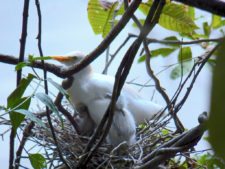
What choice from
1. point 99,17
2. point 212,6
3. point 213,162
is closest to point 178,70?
point 99,17

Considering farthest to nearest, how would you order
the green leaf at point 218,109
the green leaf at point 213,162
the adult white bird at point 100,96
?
the adult white bird at point 100,96
the green leaf at point 213,162
the green leaf at point 218,109

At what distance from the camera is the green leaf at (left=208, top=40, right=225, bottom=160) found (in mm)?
64

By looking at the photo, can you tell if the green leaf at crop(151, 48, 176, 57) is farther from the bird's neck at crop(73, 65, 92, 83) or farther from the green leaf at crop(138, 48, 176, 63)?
the bird's neck at crop(73, 65, 92, 83)

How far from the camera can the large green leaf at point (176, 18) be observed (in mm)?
753

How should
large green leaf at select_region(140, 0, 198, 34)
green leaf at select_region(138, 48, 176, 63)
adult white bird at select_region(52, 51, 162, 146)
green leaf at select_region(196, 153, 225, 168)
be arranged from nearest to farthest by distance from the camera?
1. green leaf at select_region(196, 153, 225, 168)
2. large green leaf at select_region(140, 0, 198, 34)
3. green leaf at select_region(138, 48, 176, 63)
4. adult white bird at select_region(52, 51, 162, 146)

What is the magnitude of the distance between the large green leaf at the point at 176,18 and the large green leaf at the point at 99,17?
6cm

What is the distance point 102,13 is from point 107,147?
0.29 m

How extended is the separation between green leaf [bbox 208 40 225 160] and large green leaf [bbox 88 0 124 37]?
0.70m

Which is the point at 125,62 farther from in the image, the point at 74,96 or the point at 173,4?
the point at 74,96

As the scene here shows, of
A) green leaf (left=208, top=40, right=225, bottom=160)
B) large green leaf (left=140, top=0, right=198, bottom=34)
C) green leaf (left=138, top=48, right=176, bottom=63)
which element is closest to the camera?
green leaf (left=208, top=40, right=225, bottom=160)

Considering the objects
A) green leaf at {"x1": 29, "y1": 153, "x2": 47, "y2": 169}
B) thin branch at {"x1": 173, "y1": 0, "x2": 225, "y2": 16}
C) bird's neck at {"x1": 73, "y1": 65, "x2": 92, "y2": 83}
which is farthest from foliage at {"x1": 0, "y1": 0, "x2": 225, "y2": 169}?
thin branch at {"x1": 173, "y1": 0, "x2": 225, "y2": 16}

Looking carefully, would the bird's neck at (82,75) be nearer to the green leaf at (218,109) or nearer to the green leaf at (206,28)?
the green leaf at (206,28)

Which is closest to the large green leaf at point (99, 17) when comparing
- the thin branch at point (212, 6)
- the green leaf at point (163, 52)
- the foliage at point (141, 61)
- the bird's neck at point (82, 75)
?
the foliage at point (141, 61)

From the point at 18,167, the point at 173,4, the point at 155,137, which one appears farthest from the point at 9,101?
the point at 155,137
